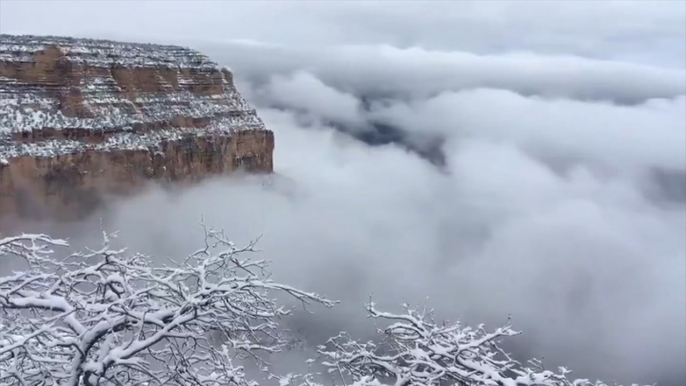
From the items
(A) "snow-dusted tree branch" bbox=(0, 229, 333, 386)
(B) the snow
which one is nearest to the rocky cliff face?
(B) the snow

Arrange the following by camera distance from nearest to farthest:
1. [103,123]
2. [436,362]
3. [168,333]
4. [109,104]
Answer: [168,333] → [436,362] → [103,123] → [109,104]

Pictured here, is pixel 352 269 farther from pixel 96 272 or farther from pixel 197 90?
pixel 96 272

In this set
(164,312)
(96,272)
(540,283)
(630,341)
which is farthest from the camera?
(540,283)

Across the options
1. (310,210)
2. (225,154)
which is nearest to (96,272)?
(225,154)

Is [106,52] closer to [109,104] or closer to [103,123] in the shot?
[109,104]

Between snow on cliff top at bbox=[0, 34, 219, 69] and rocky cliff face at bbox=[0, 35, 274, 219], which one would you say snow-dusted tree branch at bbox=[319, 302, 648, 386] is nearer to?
rocky cliff face at bbox=[0, 35, 274, 219]

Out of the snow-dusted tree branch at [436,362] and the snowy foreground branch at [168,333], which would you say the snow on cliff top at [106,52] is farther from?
the snow-dusted tree branch at [436,362]

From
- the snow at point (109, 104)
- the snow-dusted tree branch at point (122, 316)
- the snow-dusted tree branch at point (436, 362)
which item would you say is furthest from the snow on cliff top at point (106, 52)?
the snow-dusted tree branch at point (436, 362)

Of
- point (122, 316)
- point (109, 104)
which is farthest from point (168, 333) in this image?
point (109, 104)
